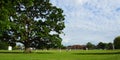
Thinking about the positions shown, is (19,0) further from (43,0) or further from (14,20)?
(43,0)

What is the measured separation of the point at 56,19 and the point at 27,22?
→ 613 centimetres

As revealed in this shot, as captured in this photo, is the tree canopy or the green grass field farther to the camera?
the tree canopy

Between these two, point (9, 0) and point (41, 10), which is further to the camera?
point (41, 10)

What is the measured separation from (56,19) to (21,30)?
322 inches

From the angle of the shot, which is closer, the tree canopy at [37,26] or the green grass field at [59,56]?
the green grass field at [59,56]

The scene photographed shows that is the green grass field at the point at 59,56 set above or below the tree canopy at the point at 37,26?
below

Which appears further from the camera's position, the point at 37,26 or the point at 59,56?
the point at 37,26

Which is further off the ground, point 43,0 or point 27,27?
point 43,0

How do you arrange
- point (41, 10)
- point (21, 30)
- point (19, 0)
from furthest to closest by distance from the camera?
1. point (41, 10)
2. point (21, 30)
3. point (19, 0)

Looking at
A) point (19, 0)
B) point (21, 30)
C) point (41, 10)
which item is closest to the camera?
point (19, 0)

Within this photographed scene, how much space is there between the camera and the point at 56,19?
229ft

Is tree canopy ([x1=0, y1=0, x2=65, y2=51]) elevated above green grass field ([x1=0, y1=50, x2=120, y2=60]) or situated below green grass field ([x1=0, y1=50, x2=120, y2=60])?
above

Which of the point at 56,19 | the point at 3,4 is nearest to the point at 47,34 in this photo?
the point at 56,19

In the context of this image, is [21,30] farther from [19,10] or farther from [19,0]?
[19,0]
